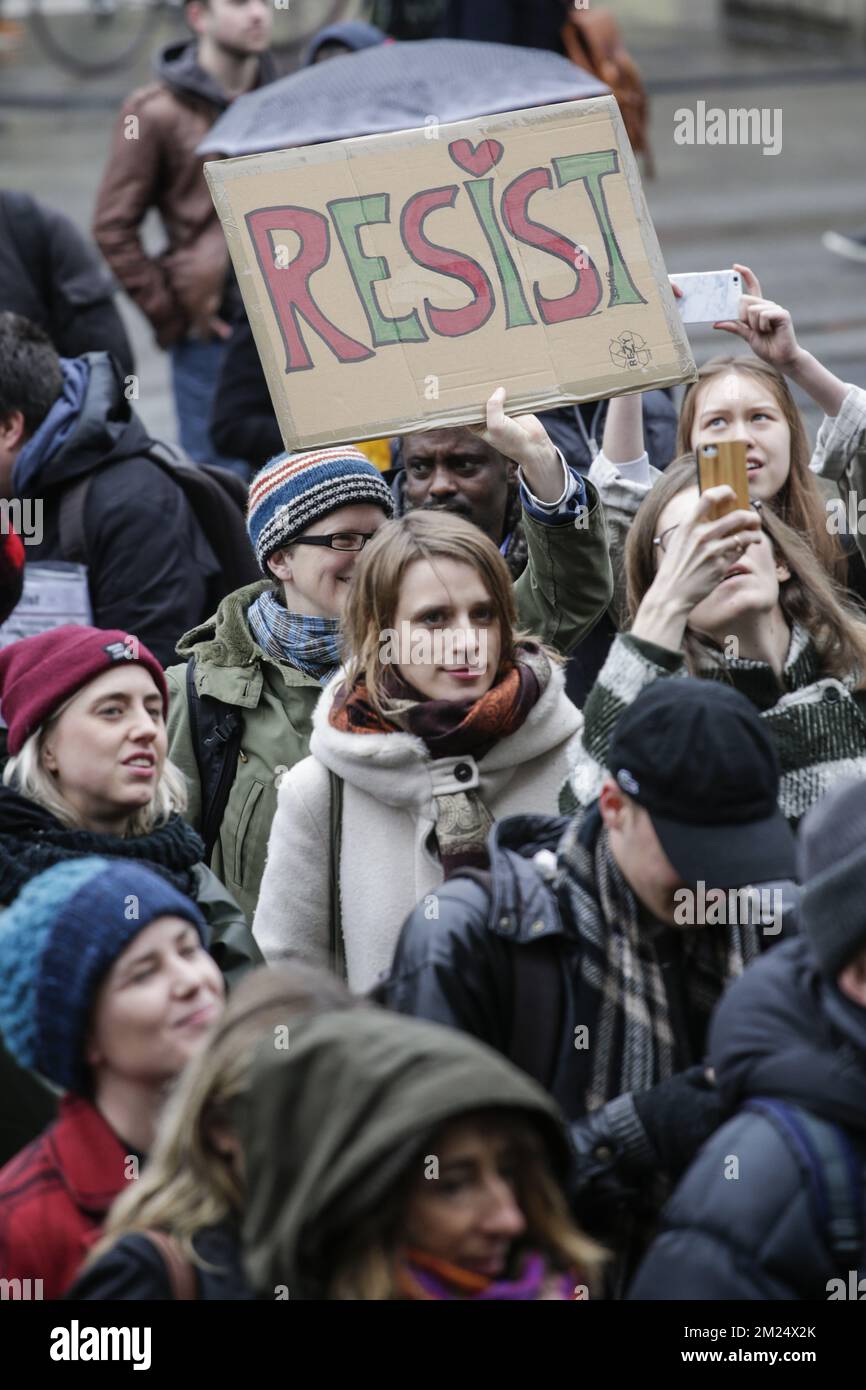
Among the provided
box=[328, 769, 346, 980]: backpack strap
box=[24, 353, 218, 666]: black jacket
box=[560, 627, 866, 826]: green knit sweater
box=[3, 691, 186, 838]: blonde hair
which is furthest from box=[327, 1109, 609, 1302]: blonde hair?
box=[24, 353, 218, 666]: black jacket

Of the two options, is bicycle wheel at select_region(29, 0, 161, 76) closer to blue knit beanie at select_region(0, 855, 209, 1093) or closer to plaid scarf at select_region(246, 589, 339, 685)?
plaid scarf at select_region(246, 589, 339, 685)

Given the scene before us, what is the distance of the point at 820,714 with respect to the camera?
353 centimetres

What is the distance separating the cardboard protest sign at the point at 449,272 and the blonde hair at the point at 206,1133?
1.60 metres

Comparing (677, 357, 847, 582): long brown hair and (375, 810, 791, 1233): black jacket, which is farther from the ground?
(677, 357, 847, 582): long brown hair

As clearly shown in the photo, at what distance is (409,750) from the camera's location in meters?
3.63

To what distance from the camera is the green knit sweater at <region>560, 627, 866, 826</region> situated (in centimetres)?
324

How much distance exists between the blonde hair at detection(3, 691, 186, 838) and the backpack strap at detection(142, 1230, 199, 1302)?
4.42 feet

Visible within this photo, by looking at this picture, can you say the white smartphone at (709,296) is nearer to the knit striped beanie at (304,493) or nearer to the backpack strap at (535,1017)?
the knit striped beanie at (304,493)

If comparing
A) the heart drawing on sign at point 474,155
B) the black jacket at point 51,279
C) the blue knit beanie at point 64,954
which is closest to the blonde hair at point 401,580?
the heart drawing on sign at point 474,155

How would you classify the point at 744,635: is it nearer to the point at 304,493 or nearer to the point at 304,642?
the point at 304,642

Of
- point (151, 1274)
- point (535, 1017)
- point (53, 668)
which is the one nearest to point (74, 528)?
point (53, 668)

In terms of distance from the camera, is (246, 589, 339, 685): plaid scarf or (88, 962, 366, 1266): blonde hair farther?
(246, 589, 339, 685): plaid scarf
